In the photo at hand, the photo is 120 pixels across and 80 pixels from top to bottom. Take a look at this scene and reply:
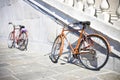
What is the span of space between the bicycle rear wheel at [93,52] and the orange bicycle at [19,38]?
333cm

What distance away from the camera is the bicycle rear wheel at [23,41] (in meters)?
8.54

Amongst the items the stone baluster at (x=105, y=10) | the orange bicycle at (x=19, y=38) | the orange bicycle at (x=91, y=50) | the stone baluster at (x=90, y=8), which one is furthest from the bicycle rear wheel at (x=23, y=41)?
the stone baluster at (x=105, y=10)

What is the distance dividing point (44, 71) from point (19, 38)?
3729 millimetres

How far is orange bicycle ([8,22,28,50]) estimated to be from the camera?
854cm

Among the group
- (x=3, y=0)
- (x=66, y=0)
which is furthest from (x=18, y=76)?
(x=3, y=0)

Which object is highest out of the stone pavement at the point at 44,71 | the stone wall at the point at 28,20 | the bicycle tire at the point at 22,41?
the stone wall at the point at 28,20

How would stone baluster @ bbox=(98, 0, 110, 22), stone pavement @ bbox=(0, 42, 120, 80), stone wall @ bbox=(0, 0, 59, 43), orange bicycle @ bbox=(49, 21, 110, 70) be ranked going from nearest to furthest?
stone pavement @ bbox=(0, 42, 120, 80) < orange bicycle @ bbox=(49, 21, 110, 70) < stone baluster @ bbox=(98, 0, 110, 22) < stone wall @ bbox=(0, 0, 59, 43)

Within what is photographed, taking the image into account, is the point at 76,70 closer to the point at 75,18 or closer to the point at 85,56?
the point at 85,56

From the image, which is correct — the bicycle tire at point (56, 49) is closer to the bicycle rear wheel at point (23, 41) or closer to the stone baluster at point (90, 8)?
the stone baluster at point (90, 8)

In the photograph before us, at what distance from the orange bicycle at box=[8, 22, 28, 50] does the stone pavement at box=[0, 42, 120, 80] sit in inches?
71.9

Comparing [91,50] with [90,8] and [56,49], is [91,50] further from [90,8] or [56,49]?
[56,49]

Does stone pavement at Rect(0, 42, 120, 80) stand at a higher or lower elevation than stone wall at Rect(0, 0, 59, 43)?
lower

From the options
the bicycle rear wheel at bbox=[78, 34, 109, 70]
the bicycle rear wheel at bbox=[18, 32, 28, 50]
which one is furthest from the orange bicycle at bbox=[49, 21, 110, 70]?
the bicycle rear wheel at bbox=[18, 32, 28, 50]

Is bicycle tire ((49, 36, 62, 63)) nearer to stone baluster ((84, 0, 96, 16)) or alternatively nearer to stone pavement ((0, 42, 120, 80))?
stone pavement ((0, 42, 120, 80))
